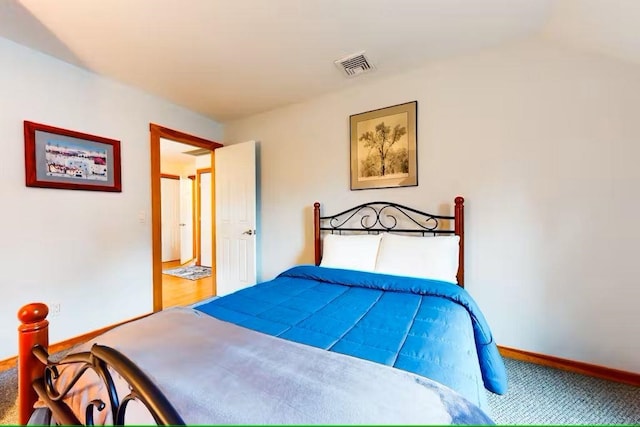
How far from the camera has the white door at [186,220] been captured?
6.09 metres

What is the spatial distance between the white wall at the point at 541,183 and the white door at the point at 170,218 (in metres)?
5.34

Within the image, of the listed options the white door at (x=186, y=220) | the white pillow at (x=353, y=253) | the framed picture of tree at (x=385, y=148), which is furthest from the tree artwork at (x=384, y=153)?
the white door at (x=186, y=220)

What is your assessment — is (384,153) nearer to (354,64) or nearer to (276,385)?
(354,64)

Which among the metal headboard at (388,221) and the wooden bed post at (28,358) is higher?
the metal headboard at (388,221)

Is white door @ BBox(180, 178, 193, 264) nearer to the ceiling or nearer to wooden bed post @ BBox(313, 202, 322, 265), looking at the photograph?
the ceiling

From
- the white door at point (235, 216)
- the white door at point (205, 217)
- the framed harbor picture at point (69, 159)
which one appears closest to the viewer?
the framed harbor picture at point (69, 159)

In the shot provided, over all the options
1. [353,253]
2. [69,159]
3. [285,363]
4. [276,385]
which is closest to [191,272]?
[69,159]

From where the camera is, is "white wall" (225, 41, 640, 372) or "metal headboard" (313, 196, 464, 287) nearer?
"white wall" (225, 41, 640, 372)

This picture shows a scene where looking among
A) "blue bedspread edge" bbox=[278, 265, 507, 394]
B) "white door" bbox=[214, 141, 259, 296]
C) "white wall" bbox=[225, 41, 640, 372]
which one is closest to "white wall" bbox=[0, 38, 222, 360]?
"white door" bbox=[214, 141, 259, 296]

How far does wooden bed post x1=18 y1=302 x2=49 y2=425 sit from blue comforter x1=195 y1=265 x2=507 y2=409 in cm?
62

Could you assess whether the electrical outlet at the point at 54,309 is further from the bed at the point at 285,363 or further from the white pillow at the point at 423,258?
the white pillow at the point at 423,258

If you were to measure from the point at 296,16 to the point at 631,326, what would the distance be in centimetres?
297

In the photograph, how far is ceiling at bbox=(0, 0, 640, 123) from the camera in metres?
1.64

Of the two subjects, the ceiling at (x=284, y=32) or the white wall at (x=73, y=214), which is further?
the white wall at (x=73, y=214)
